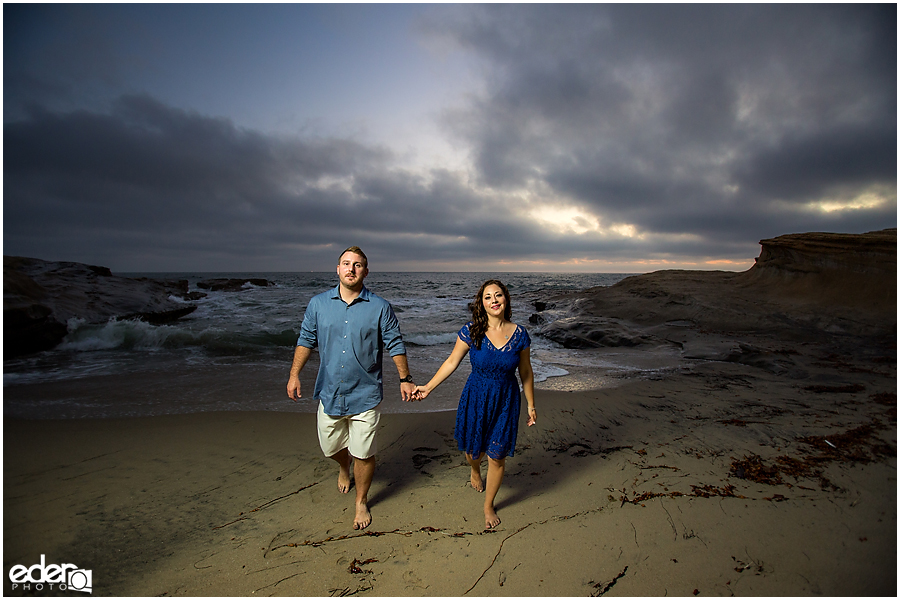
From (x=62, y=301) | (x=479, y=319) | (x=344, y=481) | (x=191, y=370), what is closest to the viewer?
(x=479, y=319)

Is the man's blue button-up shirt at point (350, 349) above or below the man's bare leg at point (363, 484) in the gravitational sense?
above

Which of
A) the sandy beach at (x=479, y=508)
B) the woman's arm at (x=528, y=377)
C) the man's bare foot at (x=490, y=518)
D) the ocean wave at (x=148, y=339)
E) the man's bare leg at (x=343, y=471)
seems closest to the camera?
the sandy beach at (x=479, y=508)

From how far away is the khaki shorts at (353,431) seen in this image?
3199 millimetres

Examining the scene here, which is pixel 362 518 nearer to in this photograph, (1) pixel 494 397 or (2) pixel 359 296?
(1) pixel 494 397

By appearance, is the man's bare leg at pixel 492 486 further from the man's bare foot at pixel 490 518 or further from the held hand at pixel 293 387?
the held hand at pixel 293 387

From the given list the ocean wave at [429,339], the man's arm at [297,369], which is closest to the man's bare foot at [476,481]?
the man's arm at [297,369]

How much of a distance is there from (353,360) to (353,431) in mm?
670

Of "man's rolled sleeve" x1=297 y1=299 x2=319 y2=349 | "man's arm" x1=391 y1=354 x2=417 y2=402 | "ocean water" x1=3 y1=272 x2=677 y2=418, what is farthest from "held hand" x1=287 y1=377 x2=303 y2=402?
"ocean water" x1=3 y1=272 x2=677 y2=418

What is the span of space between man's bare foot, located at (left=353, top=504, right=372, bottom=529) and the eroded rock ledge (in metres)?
8.99

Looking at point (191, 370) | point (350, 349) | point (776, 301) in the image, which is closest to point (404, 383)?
point (350, 349)

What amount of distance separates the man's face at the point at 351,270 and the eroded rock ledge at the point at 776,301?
911 centimetres

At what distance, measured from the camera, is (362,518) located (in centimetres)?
307

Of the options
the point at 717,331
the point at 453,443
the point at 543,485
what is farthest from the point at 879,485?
the point at 717,331

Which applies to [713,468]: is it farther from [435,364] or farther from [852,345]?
[852,345]
